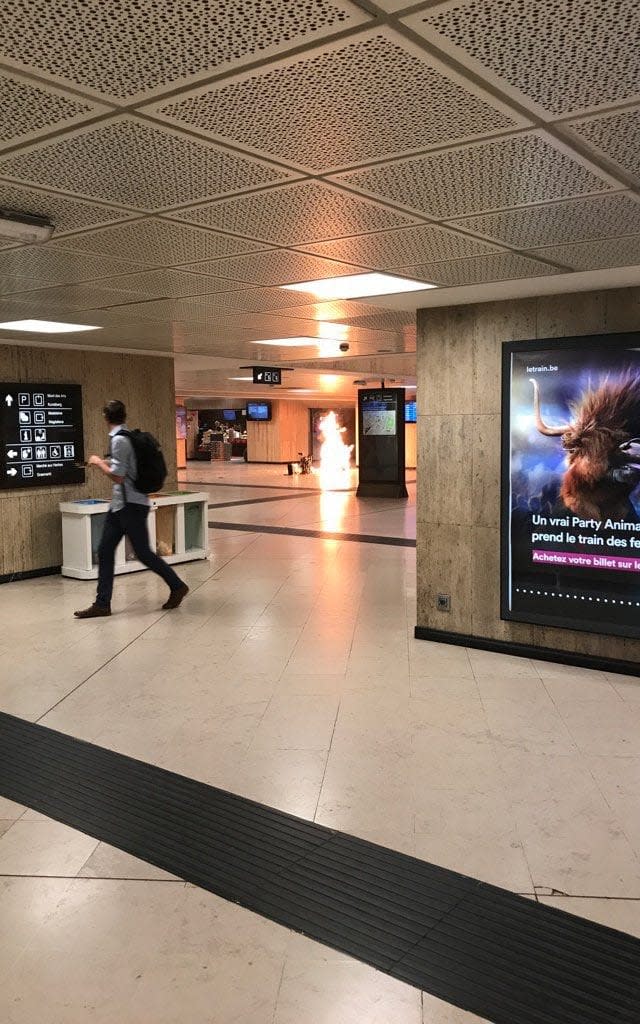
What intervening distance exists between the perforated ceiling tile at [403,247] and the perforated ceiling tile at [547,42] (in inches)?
54.6

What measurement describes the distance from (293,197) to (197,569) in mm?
6473

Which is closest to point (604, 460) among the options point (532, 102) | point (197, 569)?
point (532, 102)

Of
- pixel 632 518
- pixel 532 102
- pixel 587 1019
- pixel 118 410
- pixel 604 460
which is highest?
pixel 532 102

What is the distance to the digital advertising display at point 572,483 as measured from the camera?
15.9 feet

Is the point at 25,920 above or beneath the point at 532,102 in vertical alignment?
beneath

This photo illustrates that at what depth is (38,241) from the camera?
3316 millimetres

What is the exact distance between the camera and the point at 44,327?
274 inches

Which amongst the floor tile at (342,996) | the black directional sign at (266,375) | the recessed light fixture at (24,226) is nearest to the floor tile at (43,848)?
the floor tile at (342,996)

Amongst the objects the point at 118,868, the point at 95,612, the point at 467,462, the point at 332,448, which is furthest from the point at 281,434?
the point at 118,868

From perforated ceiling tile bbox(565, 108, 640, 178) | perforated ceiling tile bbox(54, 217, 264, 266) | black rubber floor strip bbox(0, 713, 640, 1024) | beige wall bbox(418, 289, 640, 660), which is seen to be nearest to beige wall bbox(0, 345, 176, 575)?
beige wall bbox(418, 289, 640, 660)

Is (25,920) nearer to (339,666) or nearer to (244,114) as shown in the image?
(244,114)

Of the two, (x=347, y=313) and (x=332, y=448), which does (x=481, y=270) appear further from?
(x=332, y=448)

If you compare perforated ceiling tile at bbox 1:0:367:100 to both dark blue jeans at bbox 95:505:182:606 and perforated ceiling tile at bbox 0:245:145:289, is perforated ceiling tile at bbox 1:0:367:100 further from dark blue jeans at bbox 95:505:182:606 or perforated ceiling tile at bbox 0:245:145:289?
dark blue jeans at bbox 95:505:182:606

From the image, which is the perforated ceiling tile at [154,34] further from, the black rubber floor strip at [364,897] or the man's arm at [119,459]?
the man's arm at [119,459]
